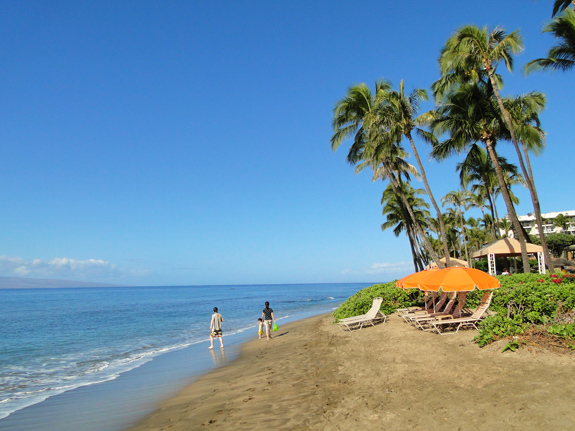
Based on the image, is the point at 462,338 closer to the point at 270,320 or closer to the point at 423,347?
the point at 423,347

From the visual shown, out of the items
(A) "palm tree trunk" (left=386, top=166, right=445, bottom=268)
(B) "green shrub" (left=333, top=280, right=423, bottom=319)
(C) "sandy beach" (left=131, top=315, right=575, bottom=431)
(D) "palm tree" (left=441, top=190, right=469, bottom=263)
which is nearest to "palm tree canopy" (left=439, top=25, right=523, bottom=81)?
(A) "palm tree trunk" (left=386, top=166, right=445, bottom=268)

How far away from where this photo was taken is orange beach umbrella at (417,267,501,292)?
30.6 ft

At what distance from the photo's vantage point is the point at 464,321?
9602 millimetres

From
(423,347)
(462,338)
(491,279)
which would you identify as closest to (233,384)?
(423,347)

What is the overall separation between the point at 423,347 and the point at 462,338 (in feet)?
3.53

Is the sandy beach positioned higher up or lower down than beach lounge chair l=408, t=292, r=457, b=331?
lower down

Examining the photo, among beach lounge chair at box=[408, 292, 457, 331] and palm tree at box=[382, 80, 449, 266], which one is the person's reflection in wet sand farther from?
palm tree at box=[382, 80, 449, 266]

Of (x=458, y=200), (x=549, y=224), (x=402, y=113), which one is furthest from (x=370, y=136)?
(x=549, y=224)

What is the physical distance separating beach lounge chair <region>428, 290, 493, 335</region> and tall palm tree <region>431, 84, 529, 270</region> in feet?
33.9

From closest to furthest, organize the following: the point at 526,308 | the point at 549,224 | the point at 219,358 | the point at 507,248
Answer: the point at 526,308 → the point at 219,358 → the point at 507,248 → the point at 549,224

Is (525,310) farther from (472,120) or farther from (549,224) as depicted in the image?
(549,224)

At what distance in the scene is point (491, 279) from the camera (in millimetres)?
9641

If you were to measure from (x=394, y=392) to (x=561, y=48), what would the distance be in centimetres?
1745

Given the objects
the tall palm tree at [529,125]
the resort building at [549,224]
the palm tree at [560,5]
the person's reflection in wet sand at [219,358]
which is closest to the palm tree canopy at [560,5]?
the palm tree at [560,5]
